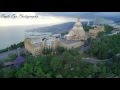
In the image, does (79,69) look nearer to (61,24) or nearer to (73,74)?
(73,74)

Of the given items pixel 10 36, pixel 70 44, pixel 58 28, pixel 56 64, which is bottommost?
pixel 56 64

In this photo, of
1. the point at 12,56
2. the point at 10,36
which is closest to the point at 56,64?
the point at 12,56

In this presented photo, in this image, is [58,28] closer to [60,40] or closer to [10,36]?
[60,40]

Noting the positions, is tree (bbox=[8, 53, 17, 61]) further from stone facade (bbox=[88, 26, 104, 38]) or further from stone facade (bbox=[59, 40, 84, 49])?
stone facade (bbox=[88, 26, 104, 38])

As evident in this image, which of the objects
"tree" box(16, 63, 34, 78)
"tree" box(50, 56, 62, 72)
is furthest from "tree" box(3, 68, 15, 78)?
"tree" box(50, 56, 62, 72)

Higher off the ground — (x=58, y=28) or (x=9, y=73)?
(x=58, y=28)

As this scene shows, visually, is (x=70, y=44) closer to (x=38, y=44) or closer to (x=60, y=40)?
(x=60, y=40)

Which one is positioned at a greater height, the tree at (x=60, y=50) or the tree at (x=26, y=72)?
the tree at (x=60, y=50)

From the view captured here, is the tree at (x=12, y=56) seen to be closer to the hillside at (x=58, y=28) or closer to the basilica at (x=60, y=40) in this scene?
the basilica at (x=60, y=40)

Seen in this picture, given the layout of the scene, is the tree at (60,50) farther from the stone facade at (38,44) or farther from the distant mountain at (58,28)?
the distant mountain at (58,28)

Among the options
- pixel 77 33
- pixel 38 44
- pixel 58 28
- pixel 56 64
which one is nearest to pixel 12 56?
pixel 38 44

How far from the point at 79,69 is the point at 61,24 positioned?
2.21 feet

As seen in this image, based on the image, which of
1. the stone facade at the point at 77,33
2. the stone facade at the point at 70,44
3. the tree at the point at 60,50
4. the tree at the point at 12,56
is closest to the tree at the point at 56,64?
the tree at the point at 60,50

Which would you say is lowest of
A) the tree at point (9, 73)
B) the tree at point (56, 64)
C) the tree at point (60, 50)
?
the tree at point (9, 73)
